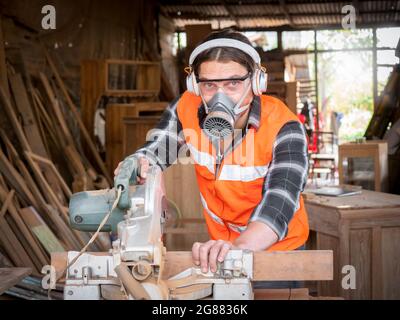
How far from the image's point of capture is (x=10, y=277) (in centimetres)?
245

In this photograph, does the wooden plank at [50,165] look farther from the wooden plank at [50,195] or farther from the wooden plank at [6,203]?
the wooden plank at [6,203]

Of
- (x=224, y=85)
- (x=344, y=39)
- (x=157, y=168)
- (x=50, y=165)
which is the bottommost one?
(x=50, y=165)

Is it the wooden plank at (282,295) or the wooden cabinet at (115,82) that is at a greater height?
the wooden cabinet at (115,82)

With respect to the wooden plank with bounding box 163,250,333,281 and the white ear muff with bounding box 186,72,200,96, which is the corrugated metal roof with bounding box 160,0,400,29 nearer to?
the white ear muff with bounding box 186,72,200,96

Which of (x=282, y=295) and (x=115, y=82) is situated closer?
(x=282, y=295)

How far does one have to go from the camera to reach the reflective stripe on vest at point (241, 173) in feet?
7.96

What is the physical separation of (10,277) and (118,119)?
6371mm

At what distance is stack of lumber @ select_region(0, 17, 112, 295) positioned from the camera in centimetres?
532

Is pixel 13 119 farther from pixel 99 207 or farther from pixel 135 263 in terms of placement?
pixel 135 263

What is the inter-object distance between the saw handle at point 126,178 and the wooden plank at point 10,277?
67cm

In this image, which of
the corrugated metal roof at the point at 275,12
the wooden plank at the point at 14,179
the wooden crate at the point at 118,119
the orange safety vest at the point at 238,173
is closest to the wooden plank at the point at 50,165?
the wooden plank at the point at 14,179

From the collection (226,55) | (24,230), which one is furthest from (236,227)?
(24,230)
